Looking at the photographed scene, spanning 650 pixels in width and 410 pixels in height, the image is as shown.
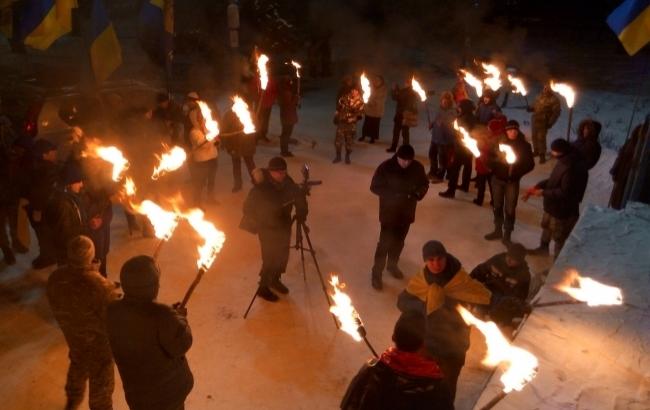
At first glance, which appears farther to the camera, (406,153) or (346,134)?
(346,134)

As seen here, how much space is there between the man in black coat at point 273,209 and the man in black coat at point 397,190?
107 cm

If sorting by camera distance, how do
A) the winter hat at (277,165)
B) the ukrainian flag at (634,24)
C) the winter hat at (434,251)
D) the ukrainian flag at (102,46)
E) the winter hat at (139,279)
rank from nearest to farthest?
1. the winter hat at (139,279)
2. the winter hat at (434,251)
3. the winter hat at (277,165)
4. the ukrainian flag at (634,24)
5. the ukrainian flag at (102,46)

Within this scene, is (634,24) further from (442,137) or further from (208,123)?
(208,123)

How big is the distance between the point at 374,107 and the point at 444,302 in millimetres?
8733

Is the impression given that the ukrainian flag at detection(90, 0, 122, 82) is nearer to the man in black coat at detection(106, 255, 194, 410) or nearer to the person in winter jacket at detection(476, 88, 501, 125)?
the man in black coat at detection(106, 255, 194, 410)

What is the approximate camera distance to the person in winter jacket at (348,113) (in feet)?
38.7

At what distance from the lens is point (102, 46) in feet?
30.6

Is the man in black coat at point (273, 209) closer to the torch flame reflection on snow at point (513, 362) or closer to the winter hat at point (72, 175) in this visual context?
the winter hat at point (72, 175)

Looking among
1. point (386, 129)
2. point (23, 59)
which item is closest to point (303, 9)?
point (386, 129)

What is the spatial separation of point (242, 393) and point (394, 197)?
9.74 ft

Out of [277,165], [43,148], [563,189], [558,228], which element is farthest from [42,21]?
[558,228]

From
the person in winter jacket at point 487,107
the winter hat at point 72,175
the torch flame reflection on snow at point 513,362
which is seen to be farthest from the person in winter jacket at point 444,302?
the person in winter jacket at point 487,107

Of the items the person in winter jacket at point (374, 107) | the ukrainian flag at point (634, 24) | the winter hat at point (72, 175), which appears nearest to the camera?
the winter hat at point (72, 175)

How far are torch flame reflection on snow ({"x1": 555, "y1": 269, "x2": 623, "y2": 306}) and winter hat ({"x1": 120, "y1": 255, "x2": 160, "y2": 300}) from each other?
11.0 ft
